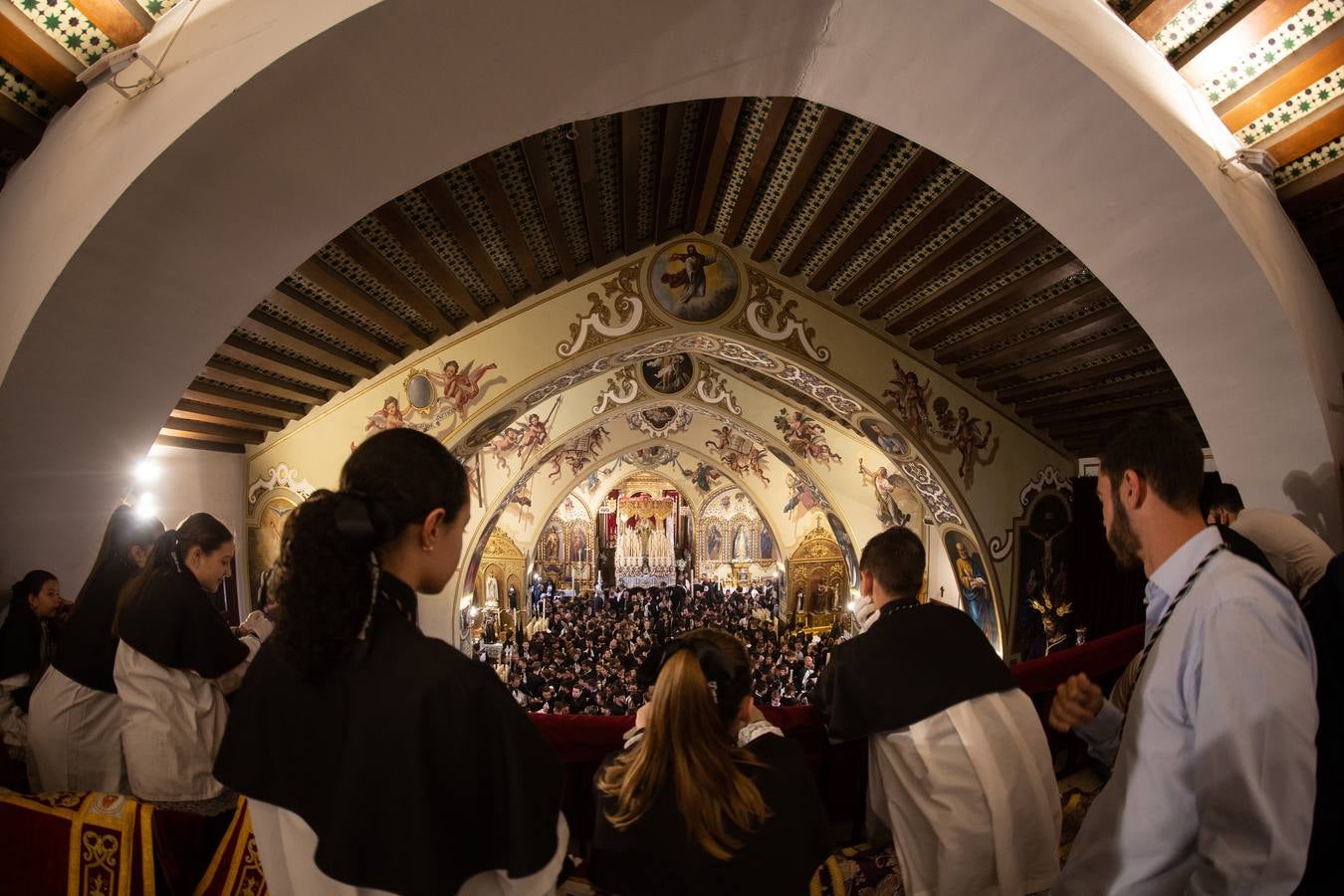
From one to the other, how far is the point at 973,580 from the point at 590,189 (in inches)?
314

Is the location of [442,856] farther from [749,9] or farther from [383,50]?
[749,9]

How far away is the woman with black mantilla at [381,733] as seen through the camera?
3.41 ft

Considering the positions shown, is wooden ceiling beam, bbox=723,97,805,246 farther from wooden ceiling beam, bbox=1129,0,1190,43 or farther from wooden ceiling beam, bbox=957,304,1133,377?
wooden ceiling beam, bbox=957,304,1133,377

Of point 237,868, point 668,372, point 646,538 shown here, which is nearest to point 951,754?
point 237,868

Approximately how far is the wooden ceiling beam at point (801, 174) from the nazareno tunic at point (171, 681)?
4.20m

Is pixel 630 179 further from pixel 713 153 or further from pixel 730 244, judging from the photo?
pixel 730 244

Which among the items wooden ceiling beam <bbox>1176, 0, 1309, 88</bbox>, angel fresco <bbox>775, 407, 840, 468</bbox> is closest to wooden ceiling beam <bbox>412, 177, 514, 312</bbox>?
wooden ceiling beam <bbox>1176, 0, 1309, 88</bbox>

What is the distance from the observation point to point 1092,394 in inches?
291

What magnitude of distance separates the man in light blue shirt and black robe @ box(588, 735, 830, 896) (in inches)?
21.9

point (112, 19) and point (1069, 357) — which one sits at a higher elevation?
point (112, 19)

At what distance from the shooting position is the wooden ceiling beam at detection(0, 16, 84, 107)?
82.3 inches

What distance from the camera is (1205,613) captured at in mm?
1259

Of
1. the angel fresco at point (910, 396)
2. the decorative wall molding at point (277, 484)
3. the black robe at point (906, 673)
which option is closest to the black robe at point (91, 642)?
the black robe at point (906, 673)

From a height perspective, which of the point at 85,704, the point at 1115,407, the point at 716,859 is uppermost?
the point at 1115,407
